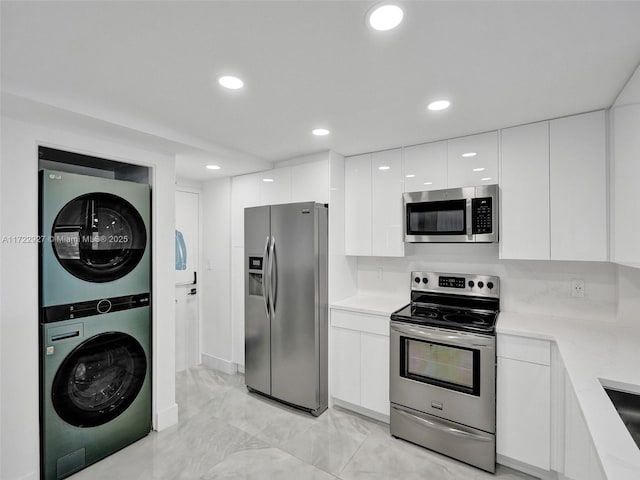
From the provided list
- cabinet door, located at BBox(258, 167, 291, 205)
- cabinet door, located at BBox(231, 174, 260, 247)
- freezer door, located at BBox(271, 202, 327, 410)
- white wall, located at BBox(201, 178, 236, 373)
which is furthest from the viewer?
white wall, located at BBox(201, 178, 236, 373)

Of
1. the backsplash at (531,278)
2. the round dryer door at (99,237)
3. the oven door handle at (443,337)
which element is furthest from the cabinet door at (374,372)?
the round dryer door at (99,237)

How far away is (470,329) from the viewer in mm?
2180

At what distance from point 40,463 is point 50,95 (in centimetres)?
223

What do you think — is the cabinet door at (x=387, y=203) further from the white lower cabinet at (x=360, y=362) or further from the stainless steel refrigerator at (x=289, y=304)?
the white lower cabinet at (x=360, y=362)

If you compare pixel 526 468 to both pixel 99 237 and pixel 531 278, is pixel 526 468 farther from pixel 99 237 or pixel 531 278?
pixel 99 237

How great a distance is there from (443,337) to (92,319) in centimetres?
249

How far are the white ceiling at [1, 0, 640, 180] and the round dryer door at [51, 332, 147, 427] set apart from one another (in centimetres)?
158

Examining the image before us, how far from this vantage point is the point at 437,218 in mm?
2617

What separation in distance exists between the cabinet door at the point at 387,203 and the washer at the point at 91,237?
197cm

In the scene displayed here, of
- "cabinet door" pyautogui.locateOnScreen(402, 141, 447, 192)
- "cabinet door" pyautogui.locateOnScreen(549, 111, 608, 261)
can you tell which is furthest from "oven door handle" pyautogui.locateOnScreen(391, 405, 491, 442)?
"cabinet door" pyautogui.locateOnScreen(402, 141, 447, 192)

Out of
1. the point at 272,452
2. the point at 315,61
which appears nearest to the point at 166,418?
the point at 272,452

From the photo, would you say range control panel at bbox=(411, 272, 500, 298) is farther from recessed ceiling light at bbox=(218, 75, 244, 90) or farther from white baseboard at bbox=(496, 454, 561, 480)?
recessed ceiling light at bbox=(218, 75, 244, 90)

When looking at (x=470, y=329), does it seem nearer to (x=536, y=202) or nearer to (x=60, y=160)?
(x=536, y=202)

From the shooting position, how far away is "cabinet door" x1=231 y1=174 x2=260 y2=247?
137 inches
